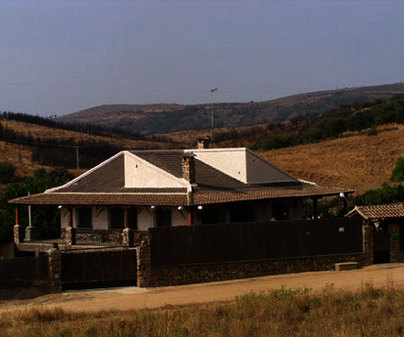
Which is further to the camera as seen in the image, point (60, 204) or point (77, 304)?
point (60, 204)

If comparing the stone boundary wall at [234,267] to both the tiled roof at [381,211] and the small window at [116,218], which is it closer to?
the tiled roof at [381,211]

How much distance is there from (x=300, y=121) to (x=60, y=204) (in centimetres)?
8579

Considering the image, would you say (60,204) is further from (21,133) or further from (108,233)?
(21,133)

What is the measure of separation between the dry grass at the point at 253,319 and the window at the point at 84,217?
1173cm

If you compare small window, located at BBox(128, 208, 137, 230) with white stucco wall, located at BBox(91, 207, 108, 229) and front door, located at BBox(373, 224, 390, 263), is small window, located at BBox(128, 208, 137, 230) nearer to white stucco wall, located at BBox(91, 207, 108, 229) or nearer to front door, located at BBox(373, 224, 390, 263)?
white stucco wall, located at BBox(91, 207, 108, 229)

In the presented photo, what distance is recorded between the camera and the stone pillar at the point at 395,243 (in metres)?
25.4

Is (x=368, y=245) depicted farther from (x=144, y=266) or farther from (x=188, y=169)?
(x=144, y=266)

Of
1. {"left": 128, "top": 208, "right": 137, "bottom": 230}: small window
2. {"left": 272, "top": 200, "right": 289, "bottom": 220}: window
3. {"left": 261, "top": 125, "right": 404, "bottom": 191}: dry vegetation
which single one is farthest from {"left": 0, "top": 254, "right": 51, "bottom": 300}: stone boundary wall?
{"left": 261, "top": 125, "right": 404, "bottom": 191}: dry vegetation

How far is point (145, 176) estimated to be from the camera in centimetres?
2994

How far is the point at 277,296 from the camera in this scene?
18.1 metres

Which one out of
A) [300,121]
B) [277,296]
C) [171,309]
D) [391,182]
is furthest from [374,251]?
[300,121]

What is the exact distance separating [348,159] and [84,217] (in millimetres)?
40860

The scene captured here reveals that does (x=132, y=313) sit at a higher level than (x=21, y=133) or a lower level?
lower

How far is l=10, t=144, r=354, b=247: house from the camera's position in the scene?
27.9m
